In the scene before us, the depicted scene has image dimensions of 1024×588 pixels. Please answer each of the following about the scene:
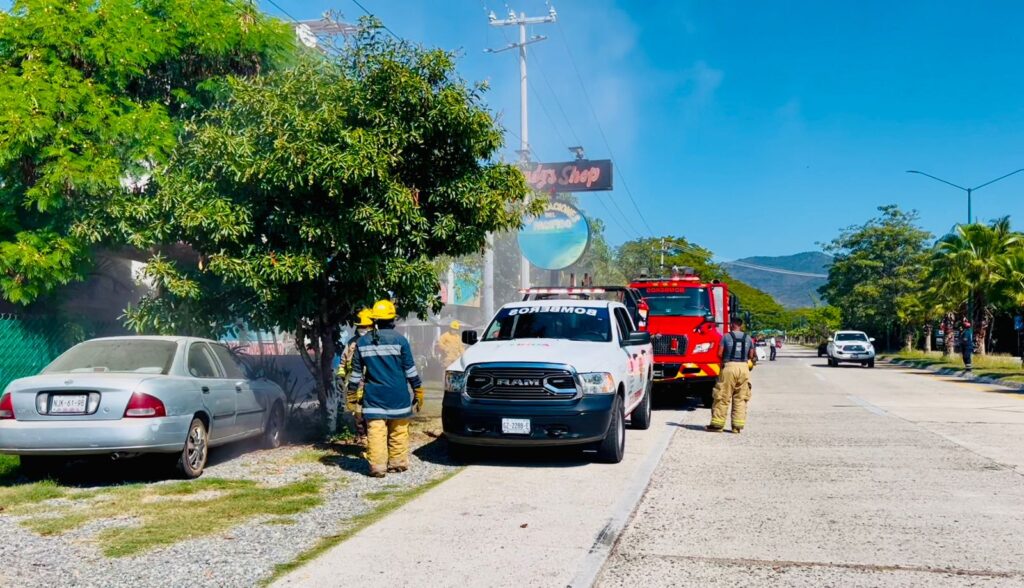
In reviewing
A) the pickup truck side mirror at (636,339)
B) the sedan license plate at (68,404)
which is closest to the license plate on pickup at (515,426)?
the pickup truck side mirror at (636,339)

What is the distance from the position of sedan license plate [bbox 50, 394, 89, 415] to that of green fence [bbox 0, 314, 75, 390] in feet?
13.8

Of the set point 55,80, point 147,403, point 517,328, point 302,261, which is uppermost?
point 55,80

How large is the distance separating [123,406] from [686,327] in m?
11.2

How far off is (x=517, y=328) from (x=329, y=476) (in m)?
3.35

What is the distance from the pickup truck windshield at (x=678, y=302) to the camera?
17.8 metres

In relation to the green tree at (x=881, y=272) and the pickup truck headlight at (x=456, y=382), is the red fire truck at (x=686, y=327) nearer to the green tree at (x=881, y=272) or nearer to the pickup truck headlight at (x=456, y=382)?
the pickup truck headlight at (x=456, y=382)

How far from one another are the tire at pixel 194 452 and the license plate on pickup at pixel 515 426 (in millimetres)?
3127

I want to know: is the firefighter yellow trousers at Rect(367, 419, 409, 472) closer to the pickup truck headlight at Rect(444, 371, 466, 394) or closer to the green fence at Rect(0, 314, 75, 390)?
the pickup truck headlight at Rect(444, 371, 466, 394)

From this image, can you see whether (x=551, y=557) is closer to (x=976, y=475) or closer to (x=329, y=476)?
(x=329, y=476)

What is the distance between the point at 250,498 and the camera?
8062mm

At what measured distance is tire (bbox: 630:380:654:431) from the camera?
521 inches

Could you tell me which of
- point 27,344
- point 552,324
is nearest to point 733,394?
point 552,324

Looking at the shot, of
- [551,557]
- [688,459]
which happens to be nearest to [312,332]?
[688,459]

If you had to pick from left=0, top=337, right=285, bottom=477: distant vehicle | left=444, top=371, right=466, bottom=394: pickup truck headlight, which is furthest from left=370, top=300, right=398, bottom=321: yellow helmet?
left=0, top=337, right=285, bottom=477: distant vehicle
